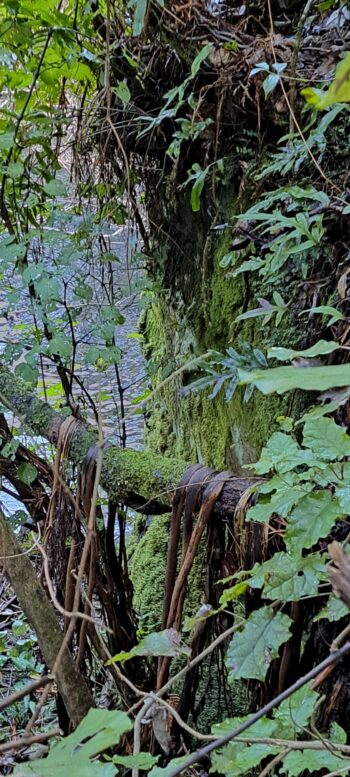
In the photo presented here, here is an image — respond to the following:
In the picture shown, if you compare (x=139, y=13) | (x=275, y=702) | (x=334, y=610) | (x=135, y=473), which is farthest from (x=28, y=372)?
(x=275, y=702)

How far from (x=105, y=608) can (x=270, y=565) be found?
0.60 m

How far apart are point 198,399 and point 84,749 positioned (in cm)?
128

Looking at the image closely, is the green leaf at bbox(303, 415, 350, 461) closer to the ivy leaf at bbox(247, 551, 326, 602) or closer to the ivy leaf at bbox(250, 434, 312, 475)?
the ivy leaf at bbox(250, 434, 312, 475)

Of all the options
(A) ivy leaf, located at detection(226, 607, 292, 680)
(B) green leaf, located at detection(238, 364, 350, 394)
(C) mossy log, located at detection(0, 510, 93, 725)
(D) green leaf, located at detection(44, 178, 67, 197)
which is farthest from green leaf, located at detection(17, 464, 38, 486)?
(B) green leaf, located at detection(238, 364, 350, 394)

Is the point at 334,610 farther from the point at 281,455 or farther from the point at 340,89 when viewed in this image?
the point at 340,89

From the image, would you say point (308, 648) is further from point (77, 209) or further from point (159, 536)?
point (77, 209)

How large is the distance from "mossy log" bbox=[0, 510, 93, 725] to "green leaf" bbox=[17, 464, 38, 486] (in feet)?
1.01

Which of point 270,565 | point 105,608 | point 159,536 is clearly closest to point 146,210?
point 159,536

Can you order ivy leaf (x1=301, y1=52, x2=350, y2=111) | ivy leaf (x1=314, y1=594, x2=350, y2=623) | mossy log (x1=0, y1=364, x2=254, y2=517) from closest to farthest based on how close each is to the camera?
ivy leaf (x1=301, y1=52, x2=350, y2=111)
ivy leaf (x1=314, y1=594, x2=350, y2=623)
mossy log (x1=0, y1=364, x2=254, y2=517)

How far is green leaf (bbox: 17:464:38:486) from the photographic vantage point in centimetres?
153

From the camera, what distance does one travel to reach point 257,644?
93 cm

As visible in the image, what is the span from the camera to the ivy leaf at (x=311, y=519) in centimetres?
84

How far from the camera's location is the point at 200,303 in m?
1.59

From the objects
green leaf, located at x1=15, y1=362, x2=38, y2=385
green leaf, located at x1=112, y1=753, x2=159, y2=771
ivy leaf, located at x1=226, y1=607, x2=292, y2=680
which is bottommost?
green leaf, located at x1=112, y1=753, x2=159, y2=771
